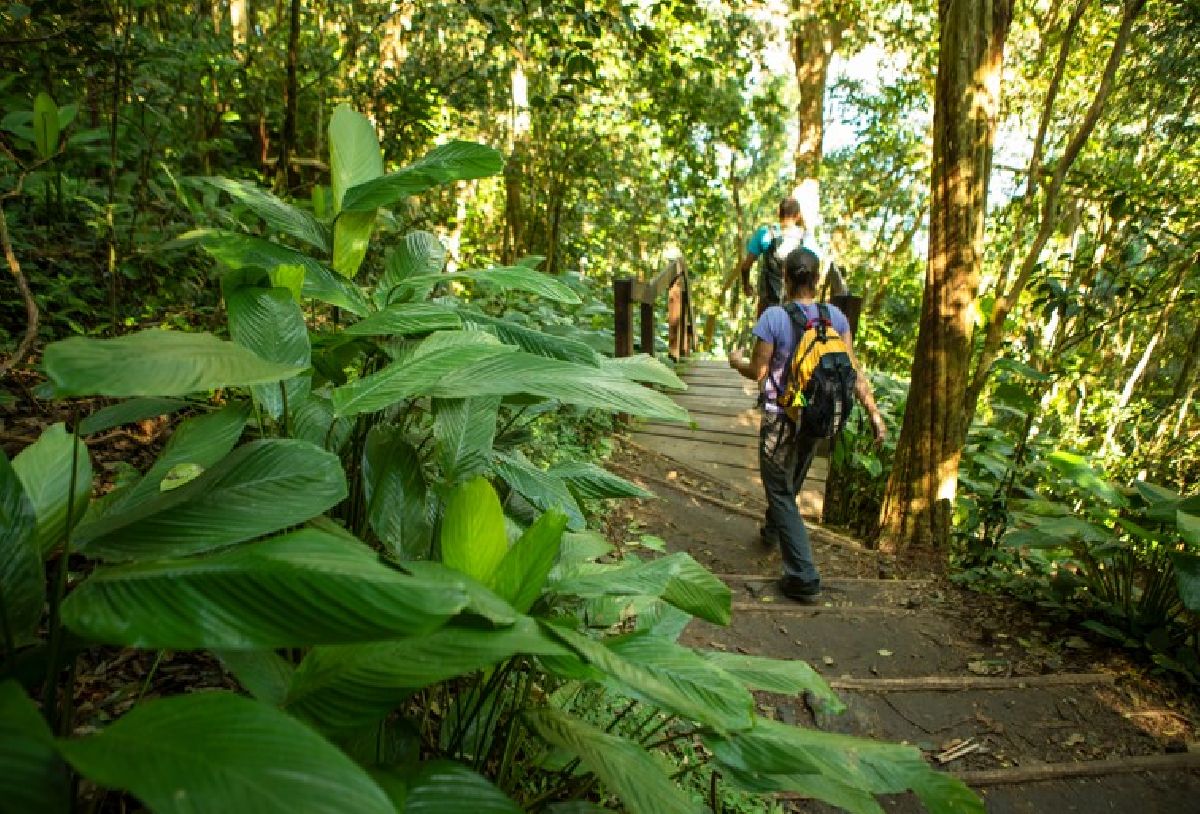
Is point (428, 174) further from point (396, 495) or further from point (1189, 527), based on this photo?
point (1189, 527)

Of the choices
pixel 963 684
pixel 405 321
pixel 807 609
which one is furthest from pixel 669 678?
pixel 807 609

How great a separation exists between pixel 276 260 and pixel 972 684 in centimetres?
295

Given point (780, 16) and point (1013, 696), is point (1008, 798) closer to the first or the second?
point (1013, 696)

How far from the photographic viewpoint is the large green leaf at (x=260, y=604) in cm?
59

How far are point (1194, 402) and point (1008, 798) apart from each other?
608 cm

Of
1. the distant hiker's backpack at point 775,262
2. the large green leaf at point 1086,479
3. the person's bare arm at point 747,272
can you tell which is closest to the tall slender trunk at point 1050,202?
the large green leaf at point 1086,479

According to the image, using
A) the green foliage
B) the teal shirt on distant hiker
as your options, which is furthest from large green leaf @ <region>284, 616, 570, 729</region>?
the teal shirt on distant hiker

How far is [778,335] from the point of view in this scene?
349 cm

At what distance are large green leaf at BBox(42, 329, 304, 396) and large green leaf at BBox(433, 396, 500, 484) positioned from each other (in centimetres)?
50

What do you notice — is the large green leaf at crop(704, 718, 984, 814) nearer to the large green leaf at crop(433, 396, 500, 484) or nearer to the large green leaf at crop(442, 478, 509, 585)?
the large green leaf at crop(442, 478, 509, 585)

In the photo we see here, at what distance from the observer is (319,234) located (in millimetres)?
1386

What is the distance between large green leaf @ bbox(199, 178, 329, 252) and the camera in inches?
50.9

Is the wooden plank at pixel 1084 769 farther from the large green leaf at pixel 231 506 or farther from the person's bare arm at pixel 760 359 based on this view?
the large green leaf at pixel 231 506

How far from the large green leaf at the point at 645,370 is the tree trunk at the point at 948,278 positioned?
123 inches
